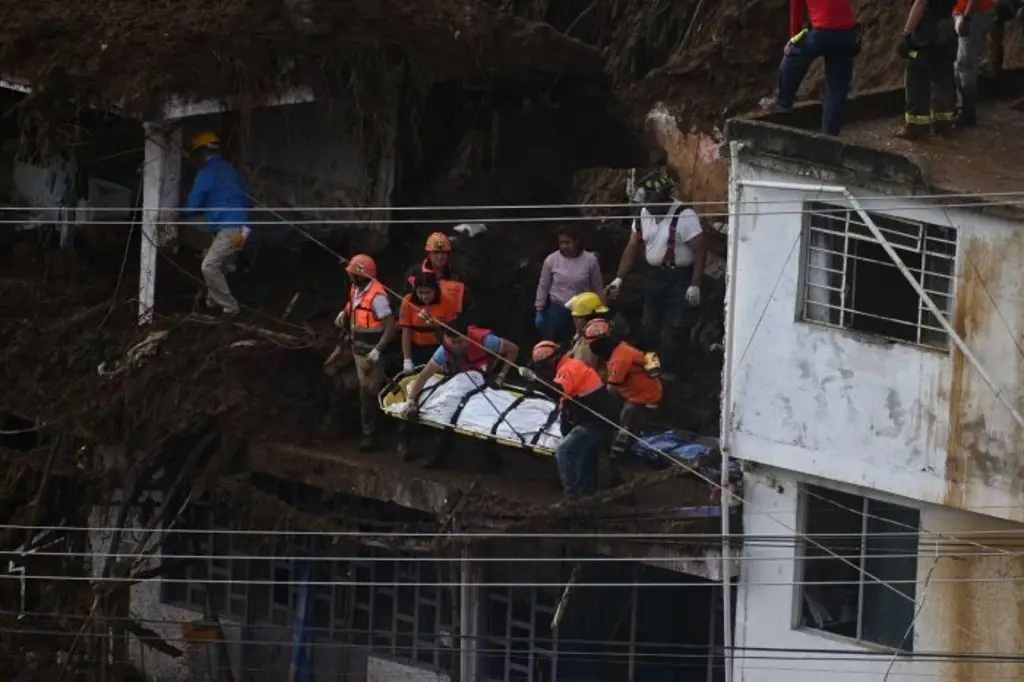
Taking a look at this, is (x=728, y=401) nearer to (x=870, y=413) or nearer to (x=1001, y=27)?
(x=870, y=413)

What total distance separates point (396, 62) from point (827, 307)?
242 inches

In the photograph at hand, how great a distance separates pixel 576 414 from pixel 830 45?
3.94 metres

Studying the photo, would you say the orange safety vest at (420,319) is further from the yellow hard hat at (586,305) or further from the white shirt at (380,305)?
the yellow hard hat at (586,305)

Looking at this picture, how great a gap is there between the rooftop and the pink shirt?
2386 mm

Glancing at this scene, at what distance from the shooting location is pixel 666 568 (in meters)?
22.5

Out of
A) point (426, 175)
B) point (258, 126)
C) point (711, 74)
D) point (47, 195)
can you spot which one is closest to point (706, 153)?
point (711, 74)

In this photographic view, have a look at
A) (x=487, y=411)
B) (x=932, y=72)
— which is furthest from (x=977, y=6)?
(x=487, y=411)

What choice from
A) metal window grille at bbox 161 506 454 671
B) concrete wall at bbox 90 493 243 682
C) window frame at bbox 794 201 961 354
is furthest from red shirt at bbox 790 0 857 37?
concrete wall at bbox 90 493 243 682

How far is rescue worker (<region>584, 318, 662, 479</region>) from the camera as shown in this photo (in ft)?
70.2

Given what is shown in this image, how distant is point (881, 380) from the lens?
20.8m

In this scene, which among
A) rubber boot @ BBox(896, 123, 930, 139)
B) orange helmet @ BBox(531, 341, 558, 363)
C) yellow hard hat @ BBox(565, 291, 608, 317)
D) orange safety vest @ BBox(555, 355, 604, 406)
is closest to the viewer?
orange safety vest @ BBox(555, 355, 604, 406)

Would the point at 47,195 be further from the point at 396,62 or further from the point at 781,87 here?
the point at 781,87

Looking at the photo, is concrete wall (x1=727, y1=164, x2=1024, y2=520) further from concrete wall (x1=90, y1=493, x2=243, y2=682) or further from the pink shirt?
concrete wall (x1=90, y1=493, x2=243, y2=682)

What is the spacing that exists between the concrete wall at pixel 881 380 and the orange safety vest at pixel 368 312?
133 inches
